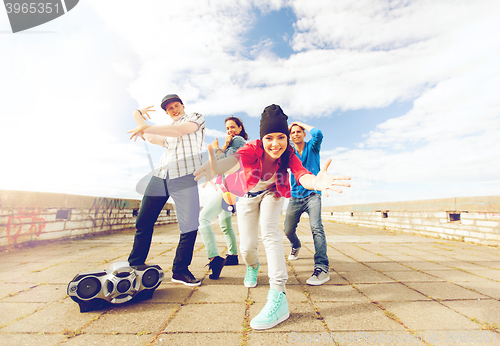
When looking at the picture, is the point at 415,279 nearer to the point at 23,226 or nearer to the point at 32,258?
the point at 32,258

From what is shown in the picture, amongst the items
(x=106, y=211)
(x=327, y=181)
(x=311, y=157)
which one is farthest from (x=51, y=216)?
(x=327, y=181)

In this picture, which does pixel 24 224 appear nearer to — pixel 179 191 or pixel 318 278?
pixel 179 191

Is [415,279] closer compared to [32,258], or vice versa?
[415,279]

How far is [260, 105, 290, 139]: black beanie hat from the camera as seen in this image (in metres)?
2.09

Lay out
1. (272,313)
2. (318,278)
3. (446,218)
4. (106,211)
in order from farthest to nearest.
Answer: (106,211), (446,218), (318,278), (272,313)

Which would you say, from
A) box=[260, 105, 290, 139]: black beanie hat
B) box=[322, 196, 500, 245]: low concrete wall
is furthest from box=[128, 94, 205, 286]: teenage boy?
box=[322, 196, 500, 245]: low concrete wall

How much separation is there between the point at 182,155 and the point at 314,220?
1669 mm

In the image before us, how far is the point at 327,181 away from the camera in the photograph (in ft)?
5.85

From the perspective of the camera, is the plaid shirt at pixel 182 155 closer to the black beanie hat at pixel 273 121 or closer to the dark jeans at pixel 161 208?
the dark jeans at pixel 161 208

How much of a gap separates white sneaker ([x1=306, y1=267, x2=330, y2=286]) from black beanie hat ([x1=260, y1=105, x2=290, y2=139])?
1569 mm

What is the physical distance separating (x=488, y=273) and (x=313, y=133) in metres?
2.80

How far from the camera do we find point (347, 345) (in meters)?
1.45

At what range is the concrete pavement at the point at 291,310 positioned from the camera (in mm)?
1534

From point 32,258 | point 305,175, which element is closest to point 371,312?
point 305,175
